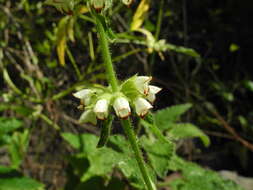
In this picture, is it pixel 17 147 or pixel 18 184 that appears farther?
pixel 17 147

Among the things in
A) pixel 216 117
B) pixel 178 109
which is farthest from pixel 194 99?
pixel 178 109

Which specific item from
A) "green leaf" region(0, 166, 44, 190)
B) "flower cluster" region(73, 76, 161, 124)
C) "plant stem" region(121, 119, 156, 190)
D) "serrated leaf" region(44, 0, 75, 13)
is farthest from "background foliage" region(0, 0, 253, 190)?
"serrated leaf" region(44, 0, 75, 13)

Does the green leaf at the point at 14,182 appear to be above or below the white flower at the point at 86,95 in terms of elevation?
below

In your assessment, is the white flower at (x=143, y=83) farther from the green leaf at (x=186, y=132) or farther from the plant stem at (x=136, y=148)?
the green leaf at (x=186, y=132)

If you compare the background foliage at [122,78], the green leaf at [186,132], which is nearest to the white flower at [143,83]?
the background foliage at [122,78]

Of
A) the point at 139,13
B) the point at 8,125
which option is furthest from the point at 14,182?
the point at 139,13

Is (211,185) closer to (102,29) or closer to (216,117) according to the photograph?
(102,29)

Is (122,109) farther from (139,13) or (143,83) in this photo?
(139,13)
